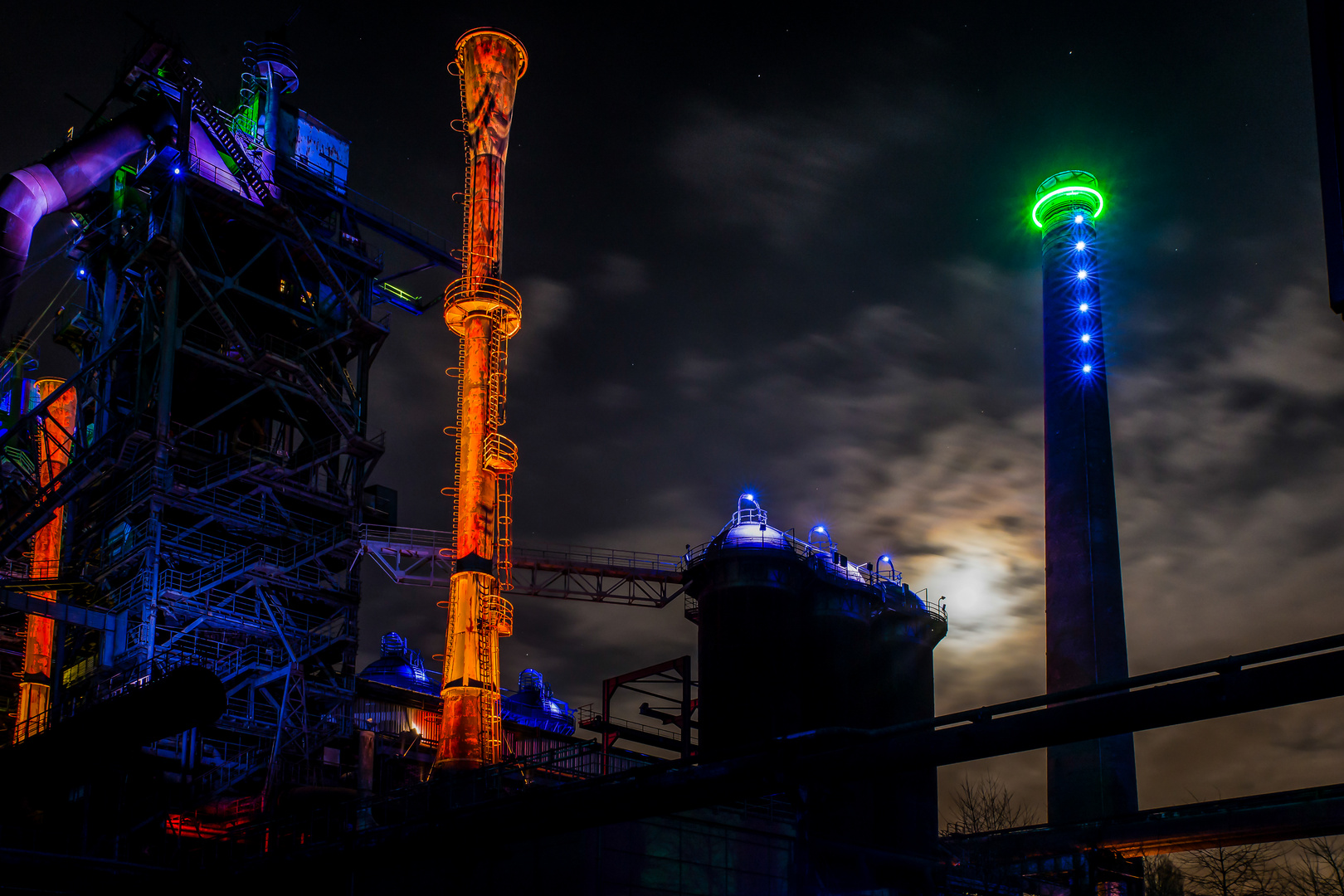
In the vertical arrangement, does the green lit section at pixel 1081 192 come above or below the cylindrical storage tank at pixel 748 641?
above

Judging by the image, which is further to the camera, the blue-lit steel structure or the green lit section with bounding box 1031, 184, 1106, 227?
the green lit section with bounding box 1031, 184, 1106, 227

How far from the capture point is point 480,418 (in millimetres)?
40875

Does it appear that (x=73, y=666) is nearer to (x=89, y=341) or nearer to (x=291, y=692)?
(x=291, y=692)

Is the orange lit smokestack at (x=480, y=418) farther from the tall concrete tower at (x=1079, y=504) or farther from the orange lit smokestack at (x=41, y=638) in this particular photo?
the tall concrete tower at (x=1079, y=504)

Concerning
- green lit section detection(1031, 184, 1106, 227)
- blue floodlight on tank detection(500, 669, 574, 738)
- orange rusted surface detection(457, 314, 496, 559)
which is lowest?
blue floodlight on tank detection(500, 669, 574, 738)

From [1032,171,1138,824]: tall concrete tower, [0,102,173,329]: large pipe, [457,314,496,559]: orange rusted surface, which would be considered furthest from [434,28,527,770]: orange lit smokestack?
[1032,171,1138,824]: tall concrete tower

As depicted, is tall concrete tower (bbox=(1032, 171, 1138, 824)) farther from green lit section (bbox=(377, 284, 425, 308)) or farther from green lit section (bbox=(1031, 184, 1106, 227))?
green lit section (bbox=(377, 284, 425, 308))

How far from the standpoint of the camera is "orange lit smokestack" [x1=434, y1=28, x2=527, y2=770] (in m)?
37.7

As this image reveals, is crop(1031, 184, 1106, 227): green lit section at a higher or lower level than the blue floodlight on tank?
higher

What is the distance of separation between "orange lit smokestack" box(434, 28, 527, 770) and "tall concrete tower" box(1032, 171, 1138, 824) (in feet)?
72.5

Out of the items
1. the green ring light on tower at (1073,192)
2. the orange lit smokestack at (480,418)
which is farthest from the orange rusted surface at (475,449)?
the green ring light on tower at (1073,192)

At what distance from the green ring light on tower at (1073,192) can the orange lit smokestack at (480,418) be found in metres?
24.6

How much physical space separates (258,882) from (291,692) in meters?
18.4

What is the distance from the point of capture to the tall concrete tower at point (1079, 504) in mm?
46312
